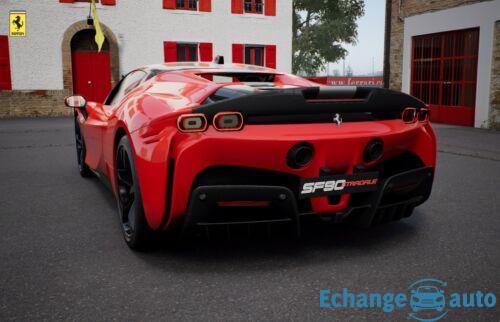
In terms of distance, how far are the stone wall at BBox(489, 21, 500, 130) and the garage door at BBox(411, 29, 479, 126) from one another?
53 centimetres

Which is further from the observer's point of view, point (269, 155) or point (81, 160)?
point (81, 160)

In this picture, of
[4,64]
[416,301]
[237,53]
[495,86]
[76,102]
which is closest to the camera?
[416,301]

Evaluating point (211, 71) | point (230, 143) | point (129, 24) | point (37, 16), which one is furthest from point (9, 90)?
point (230, 143)

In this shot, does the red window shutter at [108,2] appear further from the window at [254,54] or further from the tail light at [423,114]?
the tail light at [423,114]

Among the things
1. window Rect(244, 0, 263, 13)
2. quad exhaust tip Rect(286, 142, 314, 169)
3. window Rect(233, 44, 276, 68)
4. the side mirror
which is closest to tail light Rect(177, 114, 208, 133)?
quad exhaust tip Rect(286, 142, 314, 169)

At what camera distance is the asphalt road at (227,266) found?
2373 millimetres

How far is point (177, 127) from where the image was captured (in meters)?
2.67

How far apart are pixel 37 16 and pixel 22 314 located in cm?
1784

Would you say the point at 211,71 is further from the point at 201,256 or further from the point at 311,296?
the point at 311,296

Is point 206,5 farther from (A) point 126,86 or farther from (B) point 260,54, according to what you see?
(A) point 126,86

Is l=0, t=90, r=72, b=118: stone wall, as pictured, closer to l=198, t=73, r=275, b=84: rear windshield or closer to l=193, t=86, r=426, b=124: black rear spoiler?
l=198, t=73, r=275, b=84: rear windshield

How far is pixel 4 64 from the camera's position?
17578 millimetres

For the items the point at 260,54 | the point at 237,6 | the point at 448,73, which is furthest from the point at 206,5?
the point at 448,73

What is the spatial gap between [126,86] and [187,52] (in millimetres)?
16223
